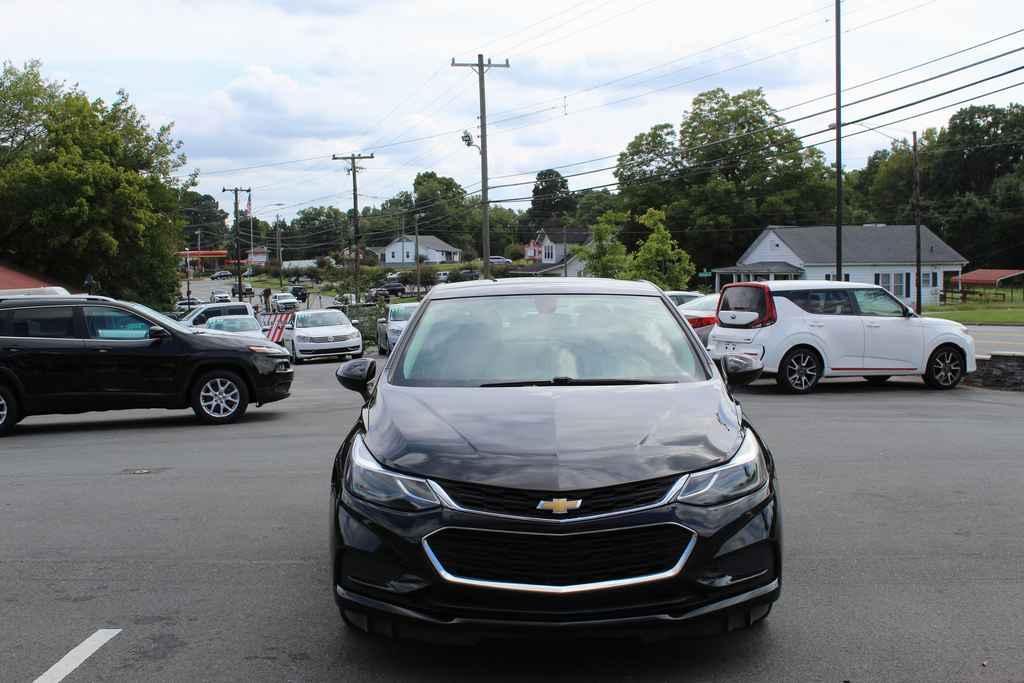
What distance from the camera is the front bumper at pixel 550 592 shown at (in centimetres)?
374

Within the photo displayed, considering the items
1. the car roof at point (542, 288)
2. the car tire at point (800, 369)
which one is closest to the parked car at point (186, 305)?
the car tire at point (800, 369)

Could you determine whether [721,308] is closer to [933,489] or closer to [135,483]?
[933,489]

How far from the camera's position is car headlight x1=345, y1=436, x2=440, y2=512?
3.93 metres

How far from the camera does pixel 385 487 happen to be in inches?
160

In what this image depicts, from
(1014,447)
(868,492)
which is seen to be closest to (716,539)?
(868,492)

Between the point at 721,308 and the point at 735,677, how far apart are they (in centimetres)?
1334

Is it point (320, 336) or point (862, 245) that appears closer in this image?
point (320, 336)

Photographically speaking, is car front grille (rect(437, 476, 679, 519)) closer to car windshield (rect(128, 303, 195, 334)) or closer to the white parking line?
the white parking line

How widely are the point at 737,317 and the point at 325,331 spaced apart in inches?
665

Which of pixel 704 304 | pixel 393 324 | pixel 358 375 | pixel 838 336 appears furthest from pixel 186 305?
pixel 358 375

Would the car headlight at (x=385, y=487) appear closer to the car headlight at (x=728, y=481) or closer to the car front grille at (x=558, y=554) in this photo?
the car front grille at (x=558, y=554)

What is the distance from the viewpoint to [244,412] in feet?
Result: 44.9

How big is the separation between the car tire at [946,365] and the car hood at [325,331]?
18433 mm

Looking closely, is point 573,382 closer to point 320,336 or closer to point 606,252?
point 320,336
